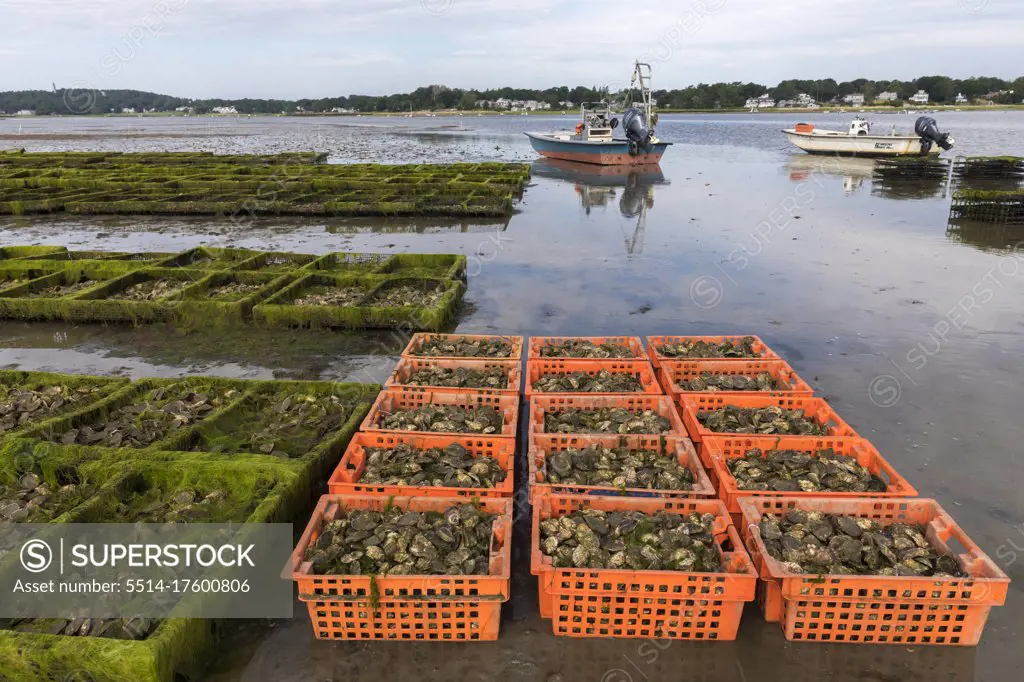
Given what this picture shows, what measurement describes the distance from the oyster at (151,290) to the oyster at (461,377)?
7.07m

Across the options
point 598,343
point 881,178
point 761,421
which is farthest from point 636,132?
point 761,421

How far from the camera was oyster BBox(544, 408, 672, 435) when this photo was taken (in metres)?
6.28

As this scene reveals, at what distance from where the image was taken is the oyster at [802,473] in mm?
5391

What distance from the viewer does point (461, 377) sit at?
7516 millimetres

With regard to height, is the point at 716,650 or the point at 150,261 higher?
the point at 150,261

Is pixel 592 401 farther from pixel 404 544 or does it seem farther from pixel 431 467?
pixel 404 544

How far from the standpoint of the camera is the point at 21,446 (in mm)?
6023

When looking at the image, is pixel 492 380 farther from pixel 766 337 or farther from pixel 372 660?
→ pixel 766 337

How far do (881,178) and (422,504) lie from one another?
34007mm

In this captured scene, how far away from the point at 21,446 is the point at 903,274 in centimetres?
1649

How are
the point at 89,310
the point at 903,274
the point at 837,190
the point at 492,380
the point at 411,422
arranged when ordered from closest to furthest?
the point at 411,422 → the point at 492,380 → the point at 89,310 → the point at 903,274 → the point at 837,190

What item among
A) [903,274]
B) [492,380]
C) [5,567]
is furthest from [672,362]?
[903,274]

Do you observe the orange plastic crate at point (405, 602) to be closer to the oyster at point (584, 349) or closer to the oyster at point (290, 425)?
the oyster at point (290, 425)

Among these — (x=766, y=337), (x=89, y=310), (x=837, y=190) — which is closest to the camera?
(x=766, y=337)
